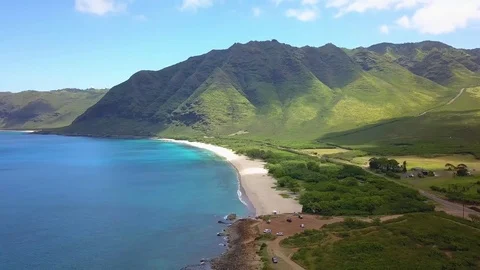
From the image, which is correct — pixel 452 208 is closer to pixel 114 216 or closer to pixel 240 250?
pixel 240 250

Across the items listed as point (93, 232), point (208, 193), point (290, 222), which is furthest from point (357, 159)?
point (93, 232)

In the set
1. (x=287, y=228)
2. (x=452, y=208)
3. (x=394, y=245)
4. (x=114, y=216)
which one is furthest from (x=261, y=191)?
(x=394, y=245)

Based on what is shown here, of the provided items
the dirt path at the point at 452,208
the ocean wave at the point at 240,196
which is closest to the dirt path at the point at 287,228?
the dirt path at the point at 452,208

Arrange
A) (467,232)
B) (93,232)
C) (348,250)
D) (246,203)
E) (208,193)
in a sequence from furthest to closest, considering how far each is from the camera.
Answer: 1. (208,193)
2. (246,203)
3. (93,232)
4. (467,232)
5. (348,250)

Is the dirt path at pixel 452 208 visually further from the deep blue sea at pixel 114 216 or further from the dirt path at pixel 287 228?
the deep blue sea at pixel 114 216

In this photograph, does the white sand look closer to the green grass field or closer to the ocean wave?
the ocean wave

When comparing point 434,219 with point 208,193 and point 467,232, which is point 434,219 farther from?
point 208,193
